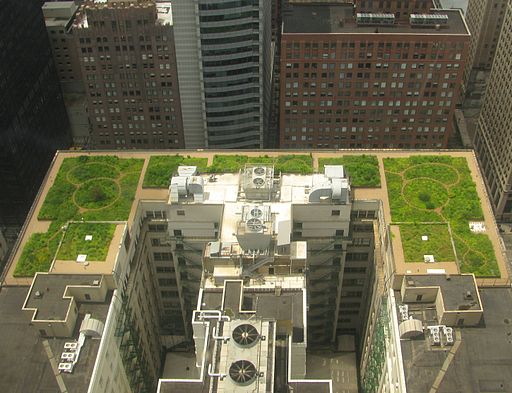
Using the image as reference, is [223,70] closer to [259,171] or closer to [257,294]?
[259,171]

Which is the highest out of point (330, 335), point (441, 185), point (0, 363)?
point (441, 185)

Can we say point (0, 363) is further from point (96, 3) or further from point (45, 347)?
point (96, 3)

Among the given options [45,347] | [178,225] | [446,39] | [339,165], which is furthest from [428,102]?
[45,347]

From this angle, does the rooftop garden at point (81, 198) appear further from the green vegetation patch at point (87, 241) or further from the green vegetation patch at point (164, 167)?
the green vegetation patch at point (87, 241)

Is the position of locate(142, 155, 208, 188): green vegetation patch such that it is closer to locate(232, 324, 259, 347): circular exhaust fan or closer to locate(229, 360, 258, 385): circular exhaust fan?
locate(232, 324, 259, 347): circular exhaust fan

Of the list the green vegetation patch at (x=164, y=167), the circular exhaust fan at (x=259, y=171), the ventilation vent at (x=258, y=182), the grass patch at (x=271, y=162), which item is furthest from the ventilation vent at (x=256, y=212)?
the green vegetation patch at (x=164, y=167)
